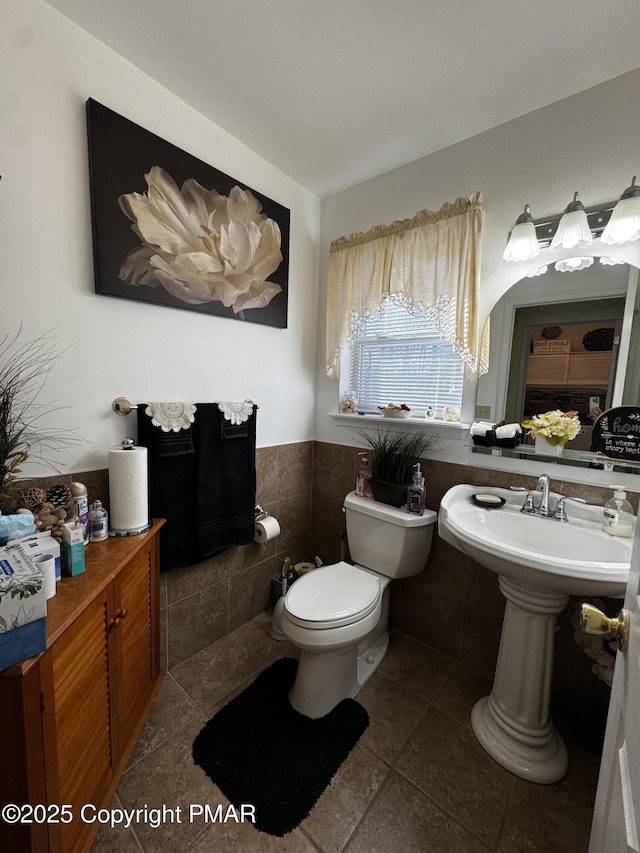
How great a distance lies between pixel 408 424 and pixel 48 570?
1535 millimetres

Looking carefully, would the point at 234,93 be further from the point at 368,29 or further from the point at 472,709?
the point at 472,709

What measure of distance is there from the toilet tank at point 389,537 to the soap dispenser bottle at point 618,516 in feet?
2.10

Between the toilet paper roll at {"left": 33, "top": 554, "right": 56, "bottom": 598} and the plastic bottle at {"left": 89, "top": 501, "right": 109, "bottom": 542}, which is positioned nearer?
the toilet paper roll at {"left": 33, "top": 554, "right": 56, "bottom": 598}

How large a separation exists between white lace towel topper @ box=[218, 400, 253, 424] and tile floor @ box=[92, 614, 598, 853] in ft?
3.95

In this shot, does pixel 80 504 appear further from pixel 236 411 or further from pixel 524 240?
pixel 524 240

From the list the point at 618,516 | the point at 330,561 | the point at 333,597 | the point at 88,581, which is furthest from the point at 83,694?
the point at 618,516

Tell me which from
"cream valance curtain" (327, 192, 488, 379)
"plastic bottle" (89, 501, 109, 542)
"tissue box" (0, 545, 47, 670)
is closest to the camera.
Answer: "tissue box" (0, 545, 47, 670)

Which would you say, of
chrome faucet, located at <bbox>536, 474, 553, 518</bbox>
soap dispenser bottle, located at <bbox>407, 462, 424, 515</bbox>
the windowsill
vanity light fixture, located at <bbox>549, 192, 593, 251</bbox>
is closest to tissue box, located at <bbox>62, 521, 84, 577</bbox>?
soap dispenser bottle, located at <bbox>407, 462, 424, 515</bbox>

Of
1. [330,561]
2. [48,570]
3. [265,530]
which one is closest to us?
[48,570]

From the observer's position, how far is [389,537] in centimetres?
162

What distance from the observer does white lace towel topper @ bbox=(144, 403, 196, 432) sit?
1368 millimetres

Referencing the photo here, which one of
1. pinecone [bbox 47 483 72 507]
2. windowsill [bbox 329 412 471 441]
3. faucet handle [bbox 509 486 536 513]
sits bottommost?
faucet handle [bbox 509 486 536 513]

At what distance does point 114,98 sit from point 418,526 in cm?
209

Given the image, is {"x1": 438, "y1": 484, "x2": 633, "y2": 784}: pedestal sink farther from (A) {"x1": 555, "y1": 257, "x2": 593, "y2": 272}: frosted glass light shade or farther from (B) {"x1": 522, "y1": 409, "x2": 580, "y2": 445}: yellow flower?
(A) {"x1": 555, "y1": 257, "x2": 593, "y2": 272}: frosted glass light shade
